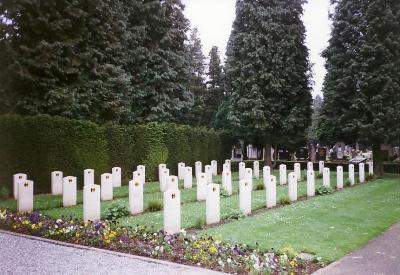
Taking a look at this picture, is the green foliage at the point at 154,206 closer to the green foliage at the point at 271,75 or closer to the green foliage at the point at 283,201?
the green foliage at the point at 283,201

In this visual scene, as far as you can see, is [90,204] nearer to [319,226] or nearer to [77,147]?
[319,226]

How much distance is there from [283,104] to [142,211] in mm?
24940

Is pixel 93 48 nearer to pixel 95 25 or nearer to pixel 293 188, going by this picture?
pixel 95 25

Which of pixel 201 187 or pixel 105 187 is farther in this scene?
pixel 105 187

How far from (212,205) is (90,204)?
3.48 m

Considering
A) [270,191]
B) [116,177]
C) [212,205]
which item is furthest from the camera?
[116,177]

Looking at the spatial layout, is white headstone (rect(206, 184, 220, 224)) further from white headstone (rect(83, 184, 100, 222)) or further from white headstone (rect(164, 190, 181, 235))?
white headstone (rect(83, 184, 100, 222))

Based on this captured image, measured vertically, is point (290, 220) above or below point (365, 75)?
below

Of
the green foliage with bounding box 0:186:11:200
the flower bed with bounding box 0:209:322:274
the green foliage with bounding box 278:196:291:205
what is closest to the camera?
the flower bed with bounding box 0:209:322:274

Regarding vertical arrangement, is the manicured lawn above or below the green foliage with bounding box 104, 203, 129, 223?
below

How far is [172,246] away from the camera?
8609mm

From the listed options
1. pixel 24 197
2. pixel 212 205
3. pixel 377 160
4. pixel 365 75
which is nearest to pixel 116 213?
pixel 212 205

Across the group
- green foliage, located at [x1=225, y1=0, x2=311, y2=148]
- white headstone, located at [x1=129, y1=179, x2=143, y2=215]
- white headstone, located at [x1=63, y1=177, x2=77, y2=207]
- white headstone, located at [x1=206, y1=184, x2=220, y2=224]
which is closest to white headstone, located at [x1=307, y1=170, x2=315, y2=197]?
white headstone, located at [x1=206, y1=184, x2=220, y2=224]

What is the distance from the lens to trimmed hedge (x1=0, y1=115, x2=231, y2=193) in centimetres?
1861
